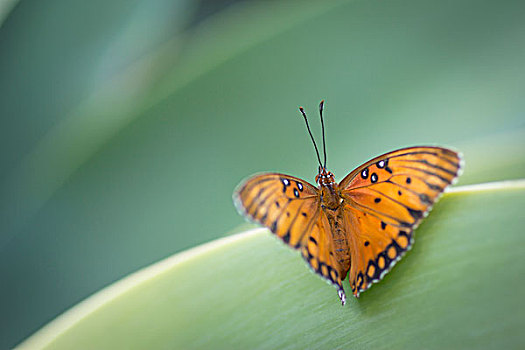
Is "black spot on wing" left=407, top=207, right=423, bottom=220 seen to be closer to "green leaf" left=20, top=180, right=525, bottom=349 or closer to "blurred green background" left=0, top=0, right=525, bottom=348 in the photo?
"green leaf" left=20, top=180, right=525, bottom=349

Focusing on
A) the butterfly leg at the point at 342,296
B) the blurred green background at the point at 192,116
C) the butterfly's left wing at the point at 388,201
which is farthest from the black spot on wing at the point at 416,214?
the blurred green background at the point at 192,116

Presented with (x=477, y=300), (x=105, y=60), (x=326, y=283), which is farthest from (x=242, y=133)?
(x=477, y=300)

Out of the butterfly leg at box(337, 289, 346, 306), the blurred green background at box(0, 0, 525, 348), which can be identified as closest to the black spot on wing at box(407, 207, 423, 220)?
the butterfly leg at box(337, 289, 346, 306)

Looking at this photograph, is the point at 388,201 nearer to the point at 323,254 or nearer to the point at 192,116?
the point at 323,254

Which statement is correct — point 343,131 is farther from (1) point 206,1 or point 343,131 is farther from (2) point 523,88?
(1) point 206,1

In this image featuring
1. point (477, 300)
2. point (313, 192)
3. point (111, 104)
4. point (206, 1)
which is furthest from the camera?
point (206, 1)

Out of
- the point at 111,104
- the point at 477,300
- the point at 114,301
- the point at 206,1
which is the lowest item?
the point at 477,300

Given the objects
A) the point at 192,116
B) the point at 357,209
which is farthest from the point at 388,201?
Answer: the point at 192,116

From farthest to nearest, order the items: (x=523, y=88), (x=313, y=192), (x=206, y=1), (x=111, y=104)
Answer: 1. (x=206, y=1)
2. (x=111, y=104)
3. (x=523, y=88)
4. (x=313, y=192)
